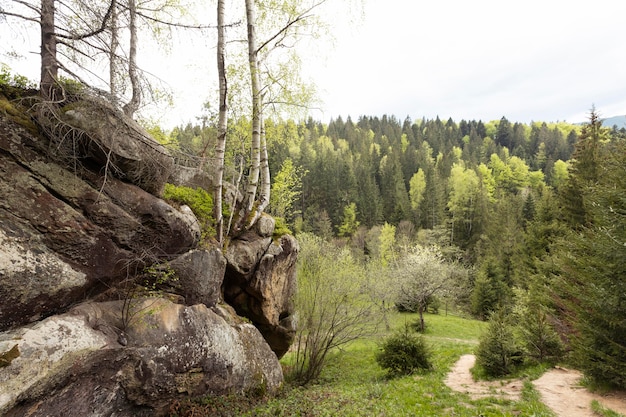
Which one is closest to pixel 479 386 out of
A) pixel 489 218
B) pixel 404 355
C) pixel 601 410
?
pixel 404 355

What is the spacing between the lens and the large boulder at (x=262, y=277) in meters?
10.1

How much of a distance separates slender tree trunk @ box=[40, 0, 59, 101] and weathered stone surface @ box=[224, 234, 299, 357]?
19.2 ft

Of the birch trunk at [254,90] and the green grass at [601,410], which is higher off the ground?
the birch trunk at [254,90]

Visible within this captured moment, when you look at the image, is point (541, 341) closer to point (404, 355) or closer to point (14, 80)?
point (404, 355)

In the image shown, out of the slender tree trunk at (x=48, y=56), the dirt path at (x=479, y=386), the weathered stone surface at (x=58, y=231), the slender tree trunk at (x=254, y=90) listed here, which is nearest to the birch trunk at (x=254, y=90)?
the slender tree trunk at (x=254, y=90)

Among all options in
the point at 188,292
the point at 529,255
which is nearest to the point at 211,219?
the point at 188,292

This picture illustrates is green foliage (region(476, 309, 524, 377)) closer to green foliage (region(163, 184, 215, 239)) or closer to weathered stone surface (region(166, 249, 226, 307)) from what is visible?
weathered stone surface (region(166, 249, 226, 307))

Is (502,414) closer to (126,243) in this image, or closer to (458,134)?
(126,243)

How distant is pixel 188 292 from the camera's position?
7.64m

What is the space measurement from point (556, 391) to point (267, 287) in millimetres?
9445

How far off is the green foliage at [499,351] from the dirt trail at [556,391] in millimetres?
699

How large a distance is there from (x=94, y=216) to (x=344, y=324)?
1058cm

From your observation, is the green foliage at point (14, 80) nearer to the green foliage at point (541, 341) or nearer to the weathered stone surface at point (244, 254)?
the weathered stone surface at point (244, 254)

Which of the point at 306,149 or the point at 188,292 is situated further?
the point at 306,149
